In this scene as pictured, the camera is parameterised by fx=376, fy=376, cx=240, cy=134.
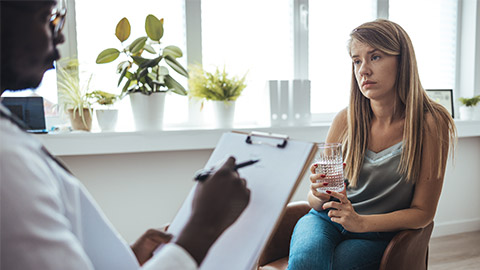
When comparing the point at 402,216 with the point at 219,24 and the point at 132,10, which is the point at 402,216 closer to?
the point at 219,24

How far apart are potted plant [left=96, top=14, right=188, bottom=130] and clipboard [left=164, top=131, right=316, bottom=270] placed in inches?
52.0

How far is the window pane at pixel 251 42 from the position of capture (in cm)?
244

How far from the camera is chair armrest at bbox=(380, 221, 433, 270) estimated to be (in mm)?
1223

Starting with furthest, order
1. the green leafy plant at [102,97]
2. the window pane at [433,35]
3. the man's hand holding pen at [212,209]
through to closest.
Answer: the window pane at [433,35], the green leafy plant at [102,97], the man's hand holding pen at [212,209]

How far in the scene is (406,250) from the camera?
4.10ft

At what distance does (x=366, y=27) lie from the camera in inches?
57.6

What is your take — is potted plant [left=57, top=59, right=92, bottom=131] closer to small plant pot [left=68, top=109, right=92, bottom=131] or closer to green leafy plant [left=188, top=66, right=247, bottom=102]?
small plant pot [left=68, top=109, right=92, bottom=131]

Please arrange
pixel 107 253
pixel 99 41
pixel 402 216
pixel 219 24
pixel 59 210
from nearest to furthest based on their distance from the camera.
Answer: pixel 59 210
pixel 107 253
pixel 402 216
pixel 99 41
pixel 219 24

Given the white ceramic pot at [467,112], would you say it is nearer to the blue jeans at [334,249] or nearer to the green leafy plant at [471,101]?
the green leafy plant at [471,101]

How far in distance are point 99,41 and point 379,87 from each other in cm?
162

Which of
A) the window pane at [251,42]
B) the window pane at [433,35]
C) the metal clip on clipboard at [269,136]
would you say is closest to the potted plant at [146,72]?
the window pane at [251,42]

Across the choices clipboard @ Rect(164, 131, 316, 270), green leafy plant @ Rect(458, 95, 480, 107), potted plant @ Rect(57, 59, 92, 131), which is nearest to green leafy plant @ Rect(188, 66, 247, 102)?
potted plant @ Rect(57, 59, 92, 131)

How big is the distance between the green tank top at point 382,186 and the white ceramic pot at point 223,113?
3.17ft

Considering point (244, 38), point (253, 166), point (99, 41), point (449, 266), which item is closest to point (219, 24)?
point (244, 38)
